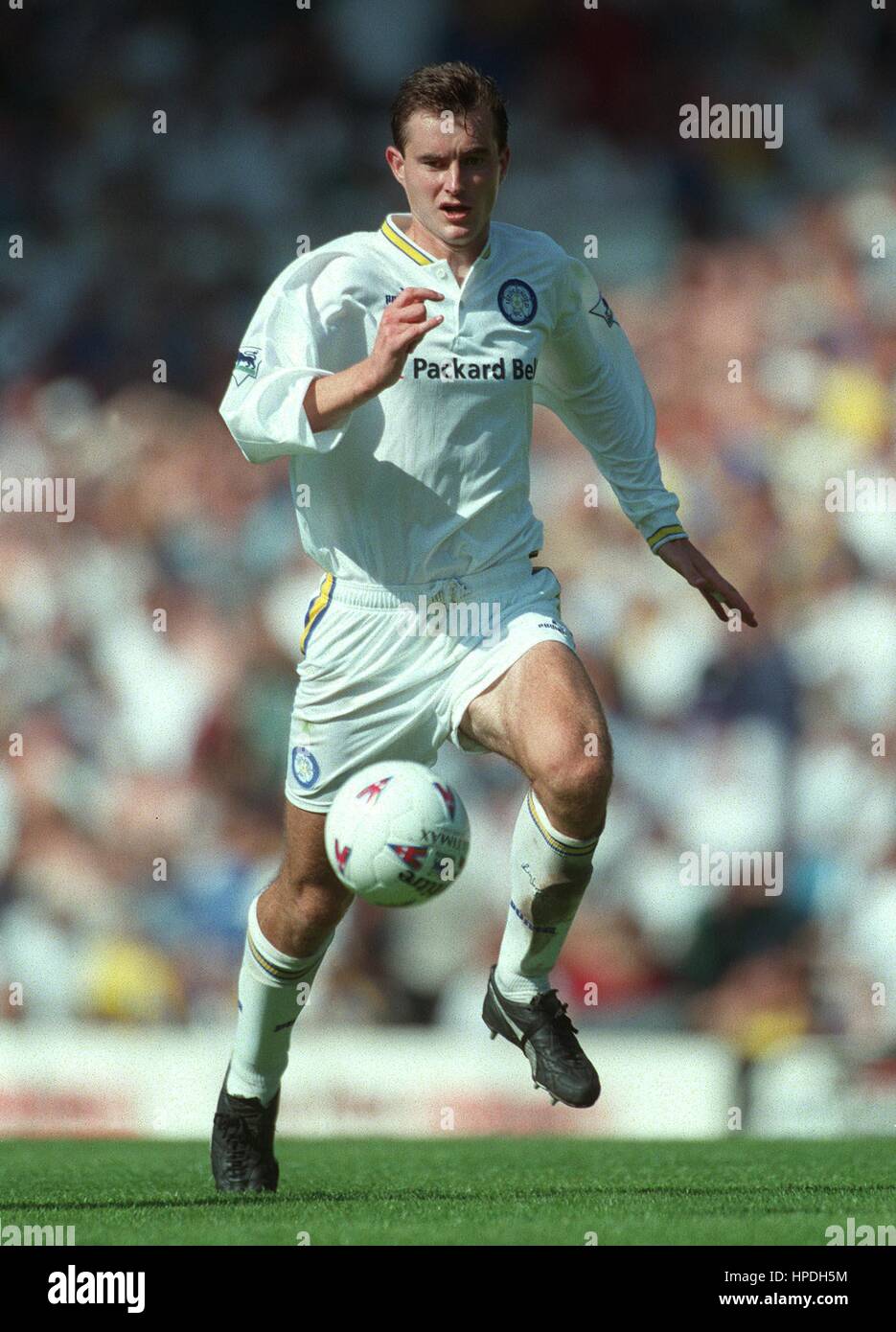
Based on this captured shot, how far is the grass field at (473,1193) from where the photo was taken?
4648mm

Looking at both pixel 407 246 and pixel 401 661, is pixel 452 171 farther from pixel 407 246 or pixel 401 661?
pixel 401 661

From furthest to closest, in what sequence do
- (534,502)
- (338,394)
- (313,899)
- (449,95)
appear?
1. (534,502)
2. (313,899)
3. (449,95)
4. (338,394)

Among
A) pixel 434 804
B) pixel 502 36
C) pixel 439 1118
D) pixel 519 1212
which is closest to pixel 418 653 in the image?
pixel 434 804

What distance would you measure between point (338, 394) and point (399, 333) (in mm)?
268

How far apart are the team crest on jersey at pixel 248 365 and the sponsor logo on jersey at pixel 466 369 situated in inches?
17.9

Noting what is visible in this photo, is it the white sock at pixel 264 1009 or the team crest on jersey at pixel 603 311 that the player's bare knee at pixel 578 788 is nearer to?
the white sock at pixel 264 1009

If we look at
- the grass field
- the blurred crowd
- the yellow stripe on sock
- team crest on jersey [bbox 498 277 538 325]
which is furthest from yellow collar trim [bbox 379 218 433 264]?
the blurred crowd

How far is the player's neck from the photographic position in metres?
5.68

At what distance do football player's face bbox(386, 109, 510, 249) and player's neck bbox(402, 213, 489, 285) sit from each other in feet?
0.09

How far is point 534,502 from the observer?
37.2 ft

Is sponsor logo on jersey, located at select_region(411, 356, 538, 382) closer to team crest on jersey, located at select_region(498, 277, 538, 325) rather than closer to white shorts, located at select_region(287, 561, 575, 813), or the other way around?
team crest on jersey, located at select_region(498, 277, 538, 325)

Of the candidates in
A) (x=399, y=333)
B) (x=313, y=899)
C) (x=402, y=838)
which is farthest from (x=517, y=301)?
(x=313, y=899)

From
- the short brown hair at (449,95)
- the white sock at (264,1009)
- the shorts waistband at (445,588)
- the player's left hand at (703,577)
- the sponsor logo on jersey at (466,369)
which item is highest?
the short brown hair at (449,95)

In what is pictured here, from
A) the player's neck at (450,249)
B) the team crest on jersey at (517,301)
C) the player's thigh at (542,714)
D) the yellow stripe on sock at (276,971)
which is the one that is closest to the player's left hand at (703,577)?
the player's thigh at (542,714)
